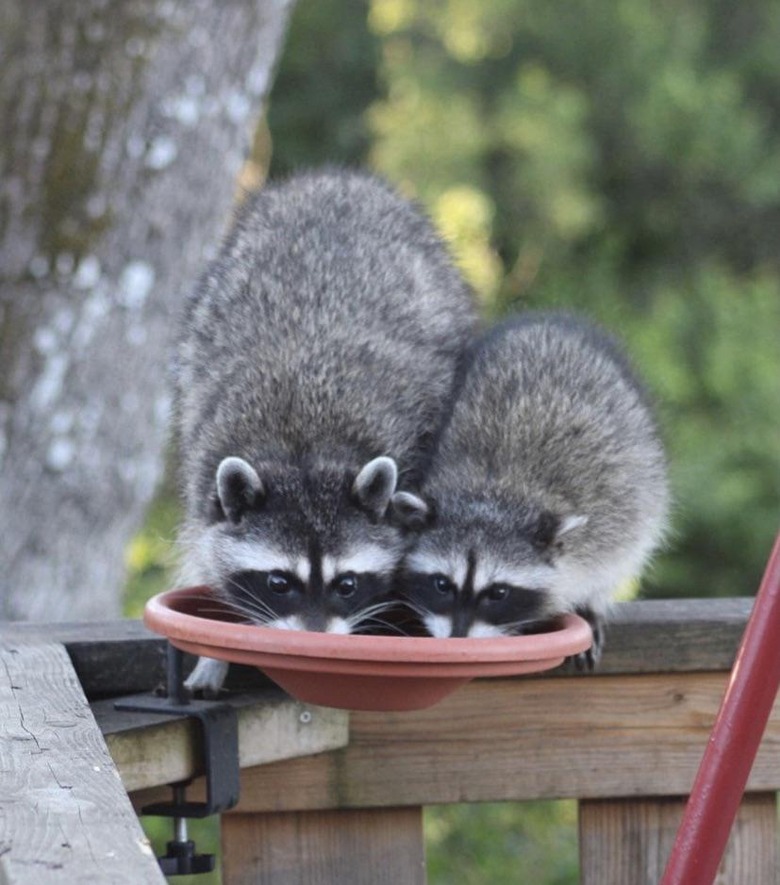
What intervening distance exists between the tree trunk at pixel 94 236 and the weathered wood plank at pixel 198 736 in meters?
1.47

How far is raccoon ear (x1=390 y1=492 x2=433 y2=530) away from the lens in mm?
2854

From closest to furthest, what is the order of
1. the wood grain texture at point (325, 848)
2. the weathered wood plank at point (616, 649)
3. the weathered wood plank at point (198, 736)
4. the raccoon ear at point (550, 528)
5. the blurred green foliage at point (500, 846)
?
the weathered wood plank at point (198, 736) → the wood grain texture at point (325, 848) → the weathered wood plank at point (616, 649) → the raccoon ear at point (550, 528) → the blurred green foliage at point (500, 846)

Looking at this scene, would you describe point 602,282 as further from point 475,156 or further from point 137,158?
point 137,158

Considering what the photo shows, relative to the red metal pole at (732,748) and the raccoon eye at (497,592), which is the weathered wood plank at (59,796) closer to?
the red metal pole at (732,748)

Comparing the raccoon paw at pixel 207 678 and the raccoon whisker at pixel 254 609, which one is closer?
the raccoon paw at pixel 207 678

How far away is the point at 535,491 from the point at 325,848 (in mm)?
793

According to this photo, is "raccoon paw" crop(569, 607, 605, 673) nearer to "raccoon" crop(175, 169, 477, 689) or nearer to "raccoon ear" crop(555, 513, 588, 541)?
"raccoon ear" crop(555, 513, 588, 541)

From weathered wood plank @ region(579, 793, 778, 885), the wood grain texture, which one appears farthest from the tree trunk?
weathered wood plank @ region(579, 793, 778, 885)

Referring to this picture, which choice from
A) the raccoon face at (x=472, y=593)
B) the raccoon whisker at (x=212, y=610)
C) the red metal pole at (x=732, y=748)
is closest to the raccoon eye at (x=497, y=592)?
the raccoon face at (x=472, y=593)

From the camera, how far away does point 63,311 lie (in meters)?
3.93

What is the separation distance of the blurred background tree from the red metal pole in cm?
705

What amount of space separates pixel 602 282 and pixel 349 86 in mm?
2492

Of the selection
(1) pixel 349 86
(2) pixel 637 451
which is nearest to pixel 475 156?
(1) pixel 349 86

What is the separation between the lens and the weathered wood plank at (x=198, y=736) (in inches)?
92.4
